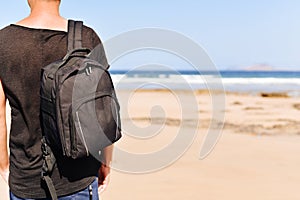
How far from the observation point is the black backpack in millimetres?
1955

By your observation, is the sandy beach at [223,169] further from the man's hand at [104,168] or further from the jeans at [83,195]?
the jeans at [83,195]

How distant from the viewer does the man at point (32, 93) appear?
2.07 meters

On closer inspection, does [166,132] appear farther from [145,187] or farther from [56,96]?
[56,96]

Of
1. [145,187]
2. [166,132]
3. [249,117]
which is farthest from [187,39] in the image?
[249,117]

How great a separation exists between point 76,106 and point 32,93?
269 millimetres

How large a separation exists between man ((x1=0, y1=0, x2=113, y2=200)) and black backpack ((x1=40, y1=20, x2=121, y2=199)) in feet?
0.17

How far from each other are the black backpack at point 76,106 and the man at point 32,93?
5cm

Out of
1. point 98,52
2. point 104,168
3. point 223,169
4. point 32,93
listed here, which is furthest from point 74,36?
point 223,169

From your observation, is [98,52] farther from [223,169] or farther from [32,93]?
[223,169]

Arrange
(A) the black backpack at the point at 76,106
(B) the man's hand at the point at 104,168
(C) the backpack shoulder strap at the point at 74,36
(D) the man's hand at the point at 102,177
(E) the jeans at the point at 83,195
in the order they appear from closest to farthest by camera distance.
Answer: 1. (A) the black backpack at the point at 76,106
2. (C) the backpack shoulder strap at the point at 74,36
3. (E) the jeans at the point at 83,195
4. (B) the man's hand at the point at 104,168
5. (D) the man's hand at the point at 102,177

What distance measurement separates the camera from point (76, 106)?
6.44ft

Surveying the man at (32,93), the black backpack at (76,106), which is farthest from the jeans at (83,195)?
the black backpack at (76,106)

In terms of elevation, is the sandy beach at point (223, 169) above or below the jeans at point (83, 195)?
below

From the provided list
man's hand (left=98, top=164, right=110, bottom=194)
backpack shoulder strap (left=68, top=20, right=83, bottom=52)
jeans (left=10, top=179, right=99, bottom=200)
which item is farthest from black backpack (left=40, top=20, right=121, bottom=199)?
man's hand (left=98, top=164, right=110, bottom=194)
